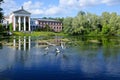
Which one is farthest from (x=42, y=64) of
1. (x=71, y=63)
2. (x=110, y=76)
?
(x=110, y=76)

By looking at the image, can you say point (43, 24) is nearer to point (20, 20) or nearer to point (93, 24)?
point (20, 20)

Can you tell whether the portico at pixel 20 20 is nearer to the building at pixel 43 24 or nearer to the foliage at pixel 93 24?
the building at pixel 43 24

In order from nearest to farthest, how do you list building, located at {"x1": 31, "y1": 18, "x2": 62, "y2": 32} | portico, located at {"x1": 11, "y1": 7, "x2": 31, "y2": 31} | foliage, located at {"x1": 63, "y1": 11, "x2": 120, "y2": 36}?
foliage, located at {"x1": 63, "y1": 11, "x2": 120, "y2": 36}
portico, located at {"x1": 11, "y1": 7, "x2": 31, "y2": 31}
building, located at {"x1": 31, "y1": 18, "x2": 62, "y2": 32}

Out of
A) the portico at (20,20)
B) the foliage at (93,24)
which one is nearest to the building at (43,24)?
the portico at (20,20)

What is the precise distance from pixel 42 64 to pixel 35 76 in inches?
248

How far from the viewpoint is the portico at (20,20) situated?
13504cm

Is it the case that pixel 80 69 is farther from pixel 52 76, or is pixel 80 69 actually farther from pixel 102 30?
pixel 102 30

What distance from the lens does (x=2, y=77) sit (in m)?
24.4

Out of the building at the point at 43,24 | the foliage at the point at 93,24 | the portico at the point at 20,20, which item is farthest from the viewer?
the building at the point at 43,24

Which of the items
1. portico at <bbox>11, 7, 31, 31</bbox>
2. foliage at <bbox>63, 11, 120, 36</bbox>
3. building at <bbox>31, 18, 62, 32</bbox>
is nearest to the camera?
foliage at <bbox>63, 11, 120, 36</bbox>

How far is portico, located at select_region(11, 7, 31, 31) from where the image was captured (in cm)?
13504

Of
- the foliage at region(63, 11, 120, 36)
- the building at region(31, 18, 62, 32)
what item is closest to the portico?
the building at region(31, 18, 62, 32)

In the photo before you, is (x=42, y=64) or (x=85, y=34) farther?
(x=85, y=34)

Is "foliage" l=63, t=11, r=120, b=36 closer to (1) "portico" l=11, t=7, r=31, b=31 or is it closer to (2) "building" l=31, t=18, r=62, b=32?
(1) "portico" l=11, t=7, r=31, b=31
